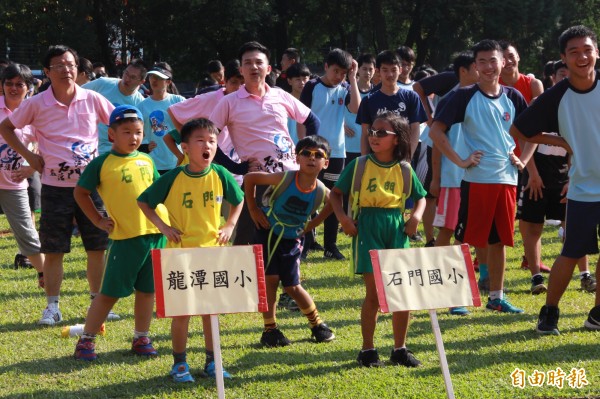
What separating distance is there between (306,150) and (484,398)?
215 centimetres

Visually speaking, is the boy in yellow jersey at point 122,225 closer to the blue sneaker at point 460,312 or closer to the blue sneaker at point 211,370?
the blue sneaker at point 211,370

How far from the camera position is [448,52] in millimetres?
39375

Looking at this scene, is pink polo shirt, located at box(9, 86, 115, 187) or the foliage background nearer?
pink polo shirt, located at box(9, 86, 115, 187)

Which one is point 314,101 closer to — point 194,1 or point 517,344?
point 517,344

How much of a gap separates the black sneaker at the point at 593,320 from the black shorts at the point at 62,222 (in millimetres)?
3840

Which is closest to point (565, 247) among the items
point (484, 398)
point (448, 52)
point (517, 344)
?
point (517, 344)

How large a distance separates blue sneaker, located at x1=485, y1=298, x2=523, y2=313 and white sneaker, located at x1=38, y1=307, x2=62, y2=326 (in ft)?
12.0

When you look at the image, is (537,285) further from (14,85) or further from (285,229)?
(14,85)

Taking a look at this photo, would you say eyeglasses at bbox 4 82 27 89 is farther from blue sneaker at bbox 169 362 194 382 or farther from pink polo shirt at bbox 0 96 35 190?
blue sneaker at bbox 169 362 194 382

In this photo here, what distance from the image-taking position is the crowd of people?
19.7ft

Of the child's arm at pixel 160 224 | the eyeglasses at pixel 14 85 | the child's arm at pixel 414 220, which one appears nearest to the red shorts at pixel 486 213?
the child's arm at pixel 414 220

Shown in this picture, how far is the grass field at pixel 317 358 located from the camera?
17.9 feet

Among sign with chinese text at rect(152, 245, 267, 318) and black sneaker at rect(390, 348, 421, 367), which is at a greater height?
sign with chinese text at rect(152, 245, 267, 318)

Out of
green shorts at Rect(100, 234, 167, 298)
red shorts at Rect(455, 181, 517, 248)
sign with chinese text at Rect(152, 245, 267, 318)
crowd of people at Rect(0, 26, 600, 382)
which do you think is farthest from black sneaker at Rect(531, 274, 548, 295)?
sign with chinese text at Rect(152, 245, 267, 318)
